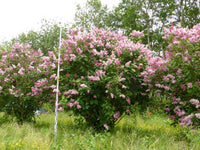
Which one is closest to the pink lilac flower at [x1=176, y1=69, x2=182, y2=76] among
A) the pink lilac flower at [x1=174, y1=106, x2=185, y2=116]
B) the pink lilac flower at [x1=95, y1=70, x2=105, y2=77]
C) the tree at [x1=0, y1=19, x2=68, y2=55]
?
the pink lilac flower at [x1=174, y1=106, x2=185, y2=116]

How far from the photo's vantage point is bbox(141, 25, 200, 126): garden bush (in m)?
4.15

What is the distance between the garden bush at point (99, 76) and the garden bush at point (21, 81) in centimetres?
119

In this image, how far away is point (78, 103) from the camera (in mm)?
4742

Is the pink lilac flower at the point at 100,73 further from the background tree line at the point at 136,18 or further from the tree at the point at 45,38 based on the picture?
the tree at the point at 45,38

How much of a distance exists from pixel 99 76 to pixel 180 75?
6.06ft

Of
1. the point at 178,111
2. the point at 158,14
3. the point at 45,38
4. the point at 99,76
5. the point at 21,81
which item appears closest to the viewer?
the point at 178,111

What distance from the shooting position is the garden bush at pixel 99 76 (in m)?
4.75

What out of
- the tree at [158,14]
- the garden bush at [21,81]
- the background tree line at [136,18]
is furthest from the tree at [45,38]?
the garden bush at [21,81]

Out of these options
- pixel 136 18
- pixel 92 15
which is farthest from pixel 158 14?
pixel 92 15

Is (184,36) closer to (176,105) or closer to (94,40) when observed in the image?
(176,105)

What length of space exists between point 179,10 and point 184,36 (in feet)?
30.1

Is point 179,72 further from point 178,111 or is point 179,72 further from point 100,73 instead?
point 100,73

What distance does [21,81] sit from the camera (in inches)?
248

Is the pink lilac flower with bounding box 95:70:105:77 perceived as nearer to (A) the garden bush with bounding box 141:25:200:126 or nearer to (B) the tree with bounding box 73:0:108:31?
(A) the garden bush with bounding box 141:25:200:126
